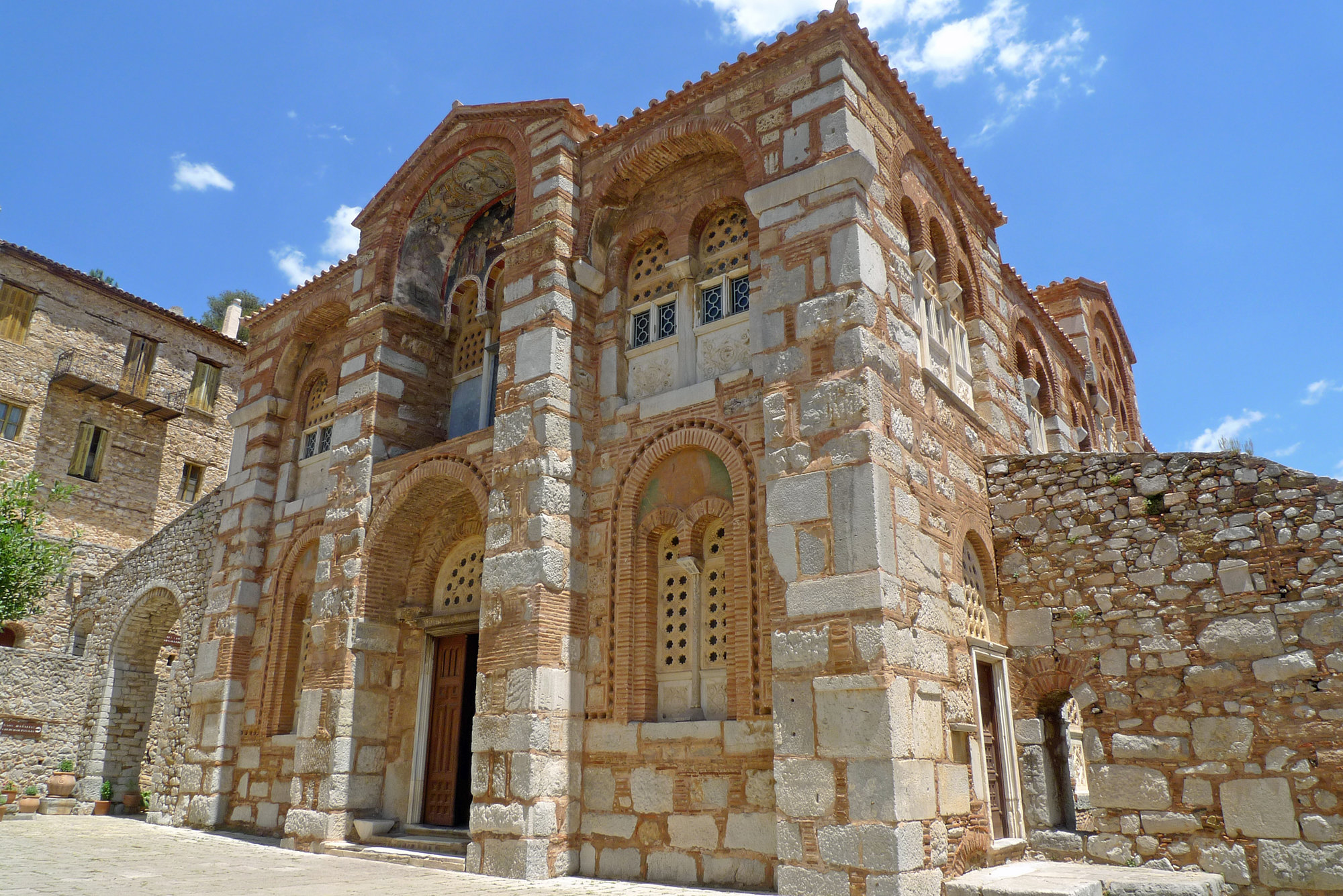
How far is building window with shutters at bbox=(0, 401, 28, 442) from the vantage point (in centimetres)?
2062

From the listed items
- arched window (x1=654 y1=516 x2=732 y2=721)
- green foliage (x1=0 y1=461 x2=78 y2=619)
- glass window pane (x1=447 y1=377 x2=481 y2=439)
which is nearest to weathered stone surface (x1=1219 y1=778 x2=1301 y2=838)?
arched window (x1=654 y1=516 x2=732 y2=721)

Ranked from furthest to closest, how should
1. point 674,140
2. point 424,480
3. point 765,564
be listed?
point 424,480 < point 674,140 < point 765,564

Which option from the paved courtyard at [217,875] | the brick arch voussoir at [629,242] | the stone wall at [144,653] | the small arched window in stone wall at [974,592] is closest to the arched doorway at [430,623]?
the paved courtyard at [217,875]

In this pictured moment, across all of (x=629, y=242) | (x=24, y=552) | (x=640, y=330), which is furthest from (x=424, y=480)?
(x=24, y=552)

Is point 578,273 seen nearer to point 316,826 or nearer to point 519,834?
point 519,834

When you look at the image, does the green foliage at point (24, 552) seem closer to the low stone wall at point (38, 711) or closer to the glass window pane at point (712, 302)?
the low stone wall at point (38, 711)

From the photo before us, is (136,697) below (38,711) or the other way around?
the other way around

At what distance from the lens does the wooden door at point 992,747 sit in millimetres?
8508

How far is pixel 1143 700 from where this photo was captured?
818 cm

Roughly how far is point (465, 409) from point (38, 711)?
10.9 metres

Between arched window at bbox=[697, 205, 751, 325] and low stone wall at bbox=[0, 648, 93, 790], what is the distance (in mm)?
13693

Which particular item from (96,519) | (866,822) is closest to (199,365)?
(96,519)

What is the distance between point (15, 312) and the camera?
21.2 m

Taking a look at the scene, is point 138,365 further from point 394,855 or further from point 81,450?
point 394,855
